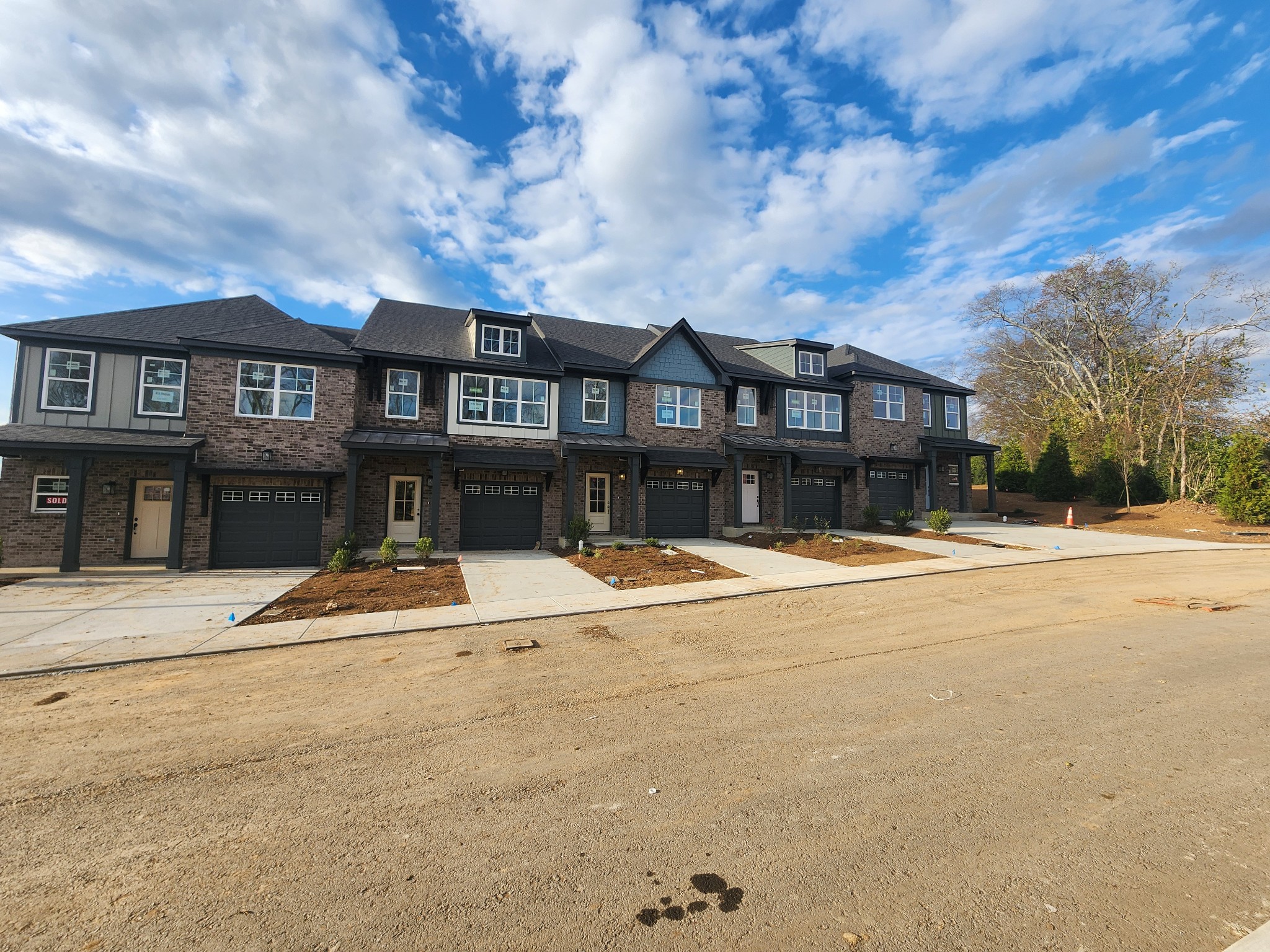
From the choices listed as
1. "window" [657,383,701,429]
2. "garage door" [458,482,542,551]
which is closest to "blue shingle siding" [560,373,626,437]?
"window" [657,383,701,429]

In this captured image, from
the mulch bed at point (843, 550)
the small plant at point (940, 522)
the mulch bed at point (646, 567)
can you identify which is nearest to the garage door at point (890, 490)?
the small plant at point (940, 522)

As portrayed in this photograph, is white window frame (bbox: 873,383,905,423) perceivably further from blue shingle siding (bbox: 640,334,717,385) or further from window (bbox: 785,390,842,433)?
blue shingle siding (bbox: 640,334,717,385)

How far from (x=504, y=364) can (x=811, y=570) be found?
11.9m

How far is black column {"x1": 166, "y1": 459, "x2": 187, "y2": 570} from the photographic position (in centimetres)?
1389

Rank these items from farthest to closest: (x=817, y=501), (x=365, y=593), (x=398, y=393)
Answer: (x=817, y=501)
(x=398, y=393)
(x=365, y=593)

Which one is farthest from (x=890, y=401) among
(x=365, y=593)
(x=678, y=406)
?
(x=365, y=593)

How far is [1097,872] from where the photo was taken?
9.09ft

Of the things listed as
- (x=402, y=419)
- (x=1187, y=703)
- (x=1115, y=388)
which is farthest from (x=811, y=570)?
(x=1115, y=388)

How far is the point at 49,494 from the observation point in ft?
46.8

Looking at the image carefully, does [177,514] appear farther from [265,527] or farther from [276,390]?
[276,390]

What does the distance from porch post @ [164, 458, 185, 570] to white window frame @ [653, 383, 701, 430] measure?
1444 centimetres

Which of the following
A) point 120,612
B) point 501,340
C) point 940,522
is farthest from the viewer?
point 940,522

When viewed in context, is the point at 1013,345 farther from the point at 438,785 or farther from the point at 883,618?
the point at 438,785

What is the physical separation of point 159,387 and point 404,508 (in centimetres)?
749
